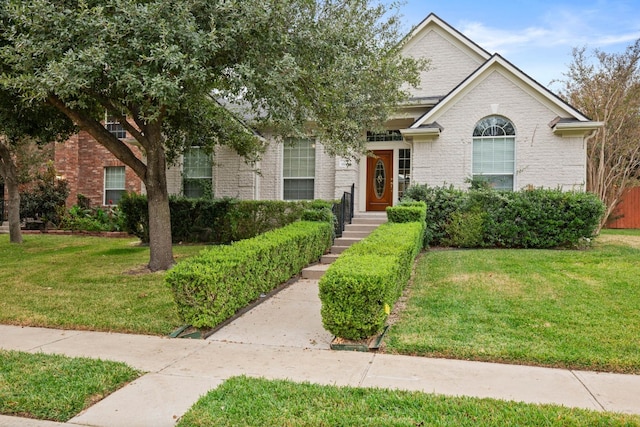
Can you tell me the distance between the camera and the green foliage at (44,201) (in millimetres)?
18875

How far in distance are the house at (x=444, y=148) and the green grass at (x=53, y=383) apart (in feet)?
33.0

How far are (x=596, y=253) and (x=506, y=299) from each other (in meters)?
5.12

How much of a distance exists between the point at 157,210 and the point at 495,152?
951 cm

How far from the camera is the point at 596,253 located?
33.8 ft

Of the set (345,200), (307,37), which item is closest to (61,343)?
(307,37)

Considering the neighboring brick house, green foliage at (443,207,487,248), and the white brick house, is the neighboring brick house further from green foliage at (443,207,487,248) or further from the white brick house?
green foliage at (443,207,487,248)

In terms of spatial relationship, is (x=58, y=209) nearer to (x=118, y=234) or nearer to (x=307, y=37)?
(x=118, y=234)

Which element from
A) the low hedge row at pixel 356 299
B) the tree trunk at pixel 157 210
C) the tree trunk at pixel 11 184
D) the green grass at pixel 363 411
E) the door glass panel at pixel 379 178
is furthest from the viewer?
the door glass panel at pixel 379 178

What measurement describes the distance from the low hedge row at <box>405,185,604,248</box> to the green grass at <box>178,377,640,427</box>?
28.3ft

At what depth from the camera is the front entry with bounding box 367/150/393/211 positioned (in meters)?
15.0

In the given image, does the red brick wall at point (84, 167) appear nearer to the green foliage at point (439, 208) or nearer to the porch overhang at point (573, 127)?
the green foliage at point (439, 208)

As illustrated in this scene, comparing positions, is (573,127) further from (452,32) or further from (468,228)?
(452,32)

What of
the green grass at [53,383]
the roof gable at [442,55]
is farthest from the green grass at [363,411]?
the roof gable at [442,55]

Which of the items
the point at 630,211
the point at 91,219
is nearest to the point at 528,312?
the point at 91,219
